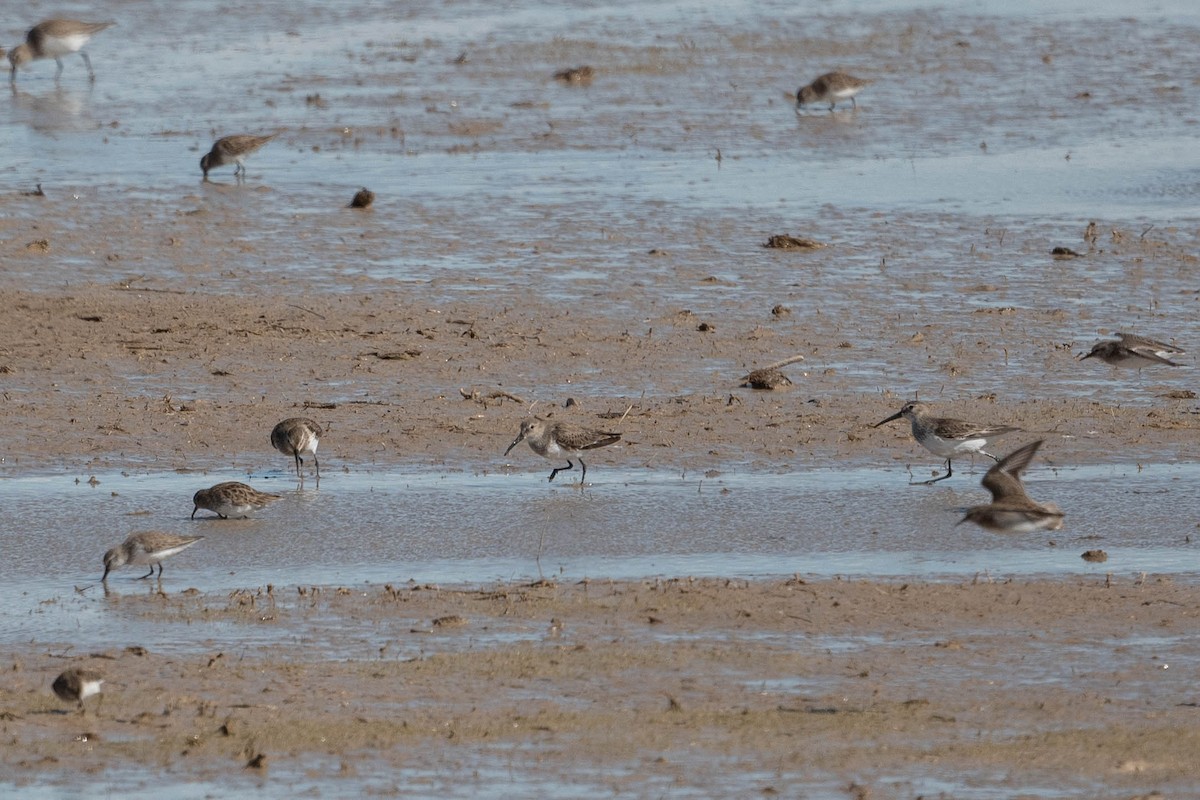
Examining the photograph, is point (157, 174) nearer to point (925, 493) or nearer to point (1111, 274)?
point (1111, 274)

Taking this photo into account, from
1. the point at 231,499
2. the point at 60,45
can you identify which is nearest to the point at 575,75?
the point at 60,45

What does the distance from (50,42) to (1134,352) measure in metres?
18.4

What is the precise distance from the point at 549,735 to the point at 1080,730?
204cm

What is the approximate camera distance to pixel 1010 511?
9250 millimetres

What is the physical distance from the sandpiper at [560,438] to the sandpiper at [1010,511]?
7.41ft

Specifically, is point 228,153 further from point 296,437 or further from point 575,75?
point 296,437

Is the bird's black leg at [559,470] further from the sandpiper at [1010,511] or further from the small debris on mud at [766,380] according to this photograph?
the sandpiper at [1010,511]

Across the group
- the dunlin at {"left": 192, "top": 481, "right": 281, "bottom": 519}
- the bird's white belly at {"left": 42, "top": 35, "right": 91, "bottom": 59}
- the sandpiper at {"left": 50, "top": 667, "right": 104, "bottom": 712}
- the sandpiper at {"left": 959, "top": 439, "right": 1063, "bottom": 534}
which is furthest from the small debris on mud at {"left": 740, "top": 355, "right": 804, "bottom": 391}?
the bird's white belly at {"left": 42, "top": 35, "right": 91, "bottom": 59}

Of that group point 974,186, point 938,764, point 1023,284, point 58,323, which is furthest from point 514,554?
point 974,186

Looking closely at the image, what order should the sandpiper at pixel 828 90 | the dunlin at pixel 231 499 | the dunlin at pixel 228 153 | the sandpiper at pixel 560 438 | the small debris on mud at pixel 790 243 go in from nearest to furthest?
the dunlin at pixel 231 499 < the sandpiper at pixel 560 438 < the small debris on mud at pixel 790 243 < the dunlin at pixel 228 153 < the sandpiper at pixel 828 90

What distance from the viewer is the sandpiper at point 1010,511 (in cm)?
922

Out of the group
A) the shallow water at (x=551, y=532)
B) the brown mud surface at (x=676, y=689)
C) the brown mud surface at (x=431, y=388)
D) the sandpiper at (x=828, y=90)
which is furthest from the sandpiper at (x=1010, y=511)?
the sandpiper at (x=828, y=90)

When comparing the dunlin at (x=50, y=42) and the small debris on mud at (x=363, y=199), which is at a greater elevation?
the dunlin at (x=50, y=42)

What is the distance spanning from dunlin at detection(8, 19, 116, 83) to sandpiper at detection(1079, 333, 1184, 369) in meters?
17.8
